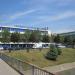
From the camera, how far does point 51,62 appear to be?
3500 cm

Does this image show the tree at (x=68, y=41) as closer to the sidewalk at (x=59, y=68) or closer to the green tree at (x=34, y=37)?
the green tree at (x=34, y=37)

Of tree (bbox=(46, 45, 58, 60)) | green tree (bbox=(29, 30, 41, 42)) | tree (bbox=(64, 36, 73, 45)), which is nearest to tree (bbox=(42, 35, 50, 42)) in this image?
green tree (bbox=(29, 30, 41, 42))

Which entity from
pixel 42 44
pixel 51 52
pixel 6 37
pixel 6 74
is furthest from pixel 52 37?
pixel 6 74

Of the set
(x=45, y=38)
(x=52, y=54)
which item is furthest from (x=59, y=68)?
(x=45, y=38)

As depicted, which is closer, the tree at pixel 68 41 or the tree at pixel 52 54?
the tree at pixel 52 54

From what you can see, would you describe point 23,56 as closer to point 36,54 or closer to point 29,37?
point 36,54

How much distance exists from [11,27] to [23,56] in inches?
1602

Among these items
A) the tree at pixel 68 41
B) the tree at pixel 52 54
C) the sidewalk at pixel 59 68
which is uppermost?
the tree at pixel 68 41

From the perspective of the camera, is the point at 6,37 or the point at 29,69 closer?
the point at 29,69

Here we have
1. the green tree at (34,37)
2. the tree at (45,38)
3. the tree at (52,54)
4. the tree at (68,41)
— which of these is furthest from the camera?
the tree at (68,41)

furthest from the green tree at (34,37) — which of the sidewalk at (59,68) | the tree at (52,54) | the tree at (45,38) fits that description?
the sidewalk at (59,68)

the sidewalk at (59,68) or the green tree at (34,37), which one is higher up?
the green tree at (34,37)

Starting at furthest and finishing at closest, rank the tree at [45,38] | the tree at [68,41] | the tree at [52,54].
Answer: the tree at [68,41] → the tree at [45,38] → the tree at [52,54]

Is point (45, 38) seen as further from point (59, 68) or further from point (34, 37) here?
point (59, 68)
